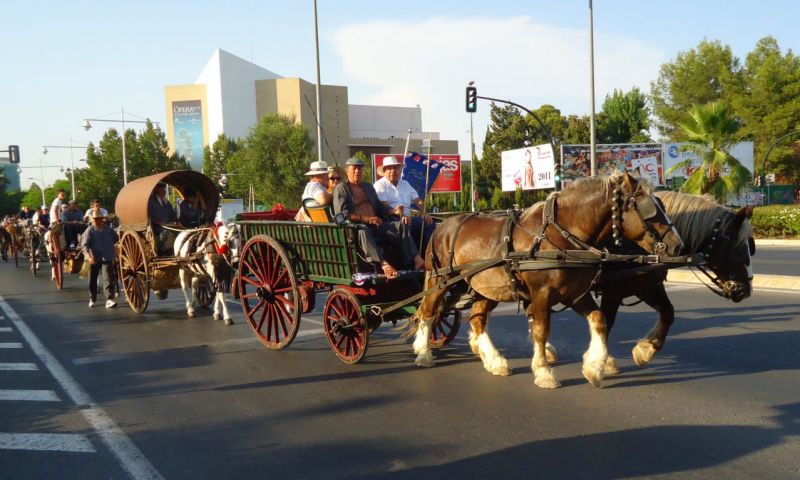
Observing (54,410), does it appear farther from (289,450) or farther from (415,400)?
(415,400)

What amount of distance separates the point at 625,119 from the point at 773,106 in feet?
42.1

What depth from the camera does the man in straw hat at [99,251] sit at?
13.1 m

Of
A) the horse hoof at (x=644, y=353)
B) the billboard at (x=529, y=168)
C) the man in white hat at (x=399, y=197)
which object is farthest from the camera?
the billboard at (x=529, y=168)

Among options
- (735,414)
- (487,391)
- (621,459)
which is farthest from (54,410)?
(735,414)

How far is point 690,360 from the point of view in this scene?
24.3 ft

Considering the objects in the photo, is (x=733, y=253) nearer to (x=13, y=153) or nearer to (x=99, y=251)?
(x=99, y=251)

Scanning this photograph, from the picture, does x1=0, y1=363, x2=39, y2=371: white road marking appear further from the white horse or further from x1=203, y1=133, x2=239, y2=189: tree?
x1=203, y1=133, x2=239, y2=189: tree

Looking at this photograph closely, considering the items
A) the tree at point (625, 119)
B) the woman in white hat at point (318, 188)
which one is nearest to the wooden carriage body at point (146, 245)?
the woman in white hat at point (318, 188)

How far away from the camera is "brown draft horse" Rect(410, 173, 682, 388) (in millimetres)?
6008

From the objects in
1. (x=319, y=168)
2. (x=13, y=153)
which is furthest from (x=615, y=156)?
(x=319, y=168)

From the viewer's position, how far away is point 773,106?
175ft

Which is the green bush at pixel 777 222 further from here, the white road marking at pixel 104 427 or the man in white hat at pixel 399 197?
the white road marking at pixel 104 427

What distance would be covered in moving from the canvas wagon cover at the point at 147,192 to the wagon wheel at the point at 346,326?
496 centimetres

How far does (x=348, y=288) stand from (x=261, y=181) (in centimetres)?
4590
